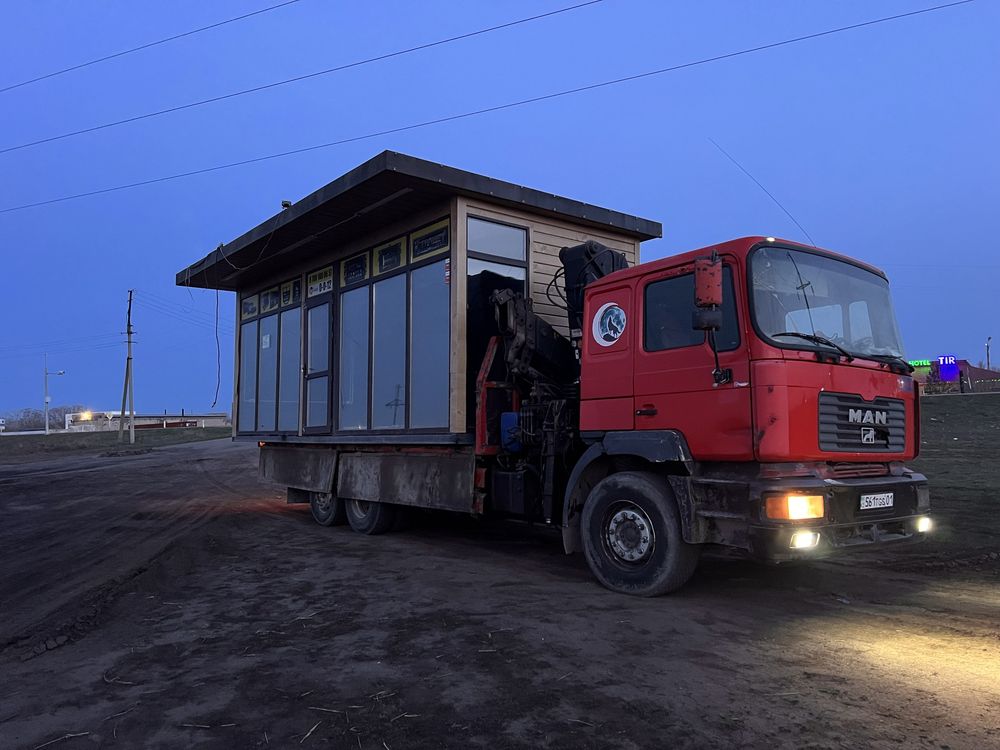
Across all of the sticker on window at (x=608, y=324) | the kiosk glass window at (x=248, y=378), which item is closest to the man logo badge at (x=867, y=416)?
the sticker on window at (x=608, y=324)

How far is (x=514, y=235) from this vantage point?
8609 mm

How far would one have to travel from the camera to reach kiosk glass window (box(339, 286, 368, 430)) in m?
9.90

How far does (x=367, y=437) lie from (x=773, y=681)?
6813 mm

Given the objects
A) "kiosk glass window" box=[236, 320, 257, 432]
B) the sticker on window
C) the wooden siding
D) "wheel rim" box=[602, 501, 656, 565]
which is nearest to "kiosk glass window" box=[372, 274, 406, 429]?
the wooden siding

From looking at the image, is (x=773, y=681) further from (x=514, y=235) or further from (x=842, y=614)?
(x=514, y=235)

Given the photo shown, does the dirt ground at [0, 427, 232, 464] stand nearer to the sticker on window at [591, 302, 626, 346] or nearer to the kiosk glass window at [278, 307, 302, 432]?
the kiosk glass window at [278, 307, 302, 432]

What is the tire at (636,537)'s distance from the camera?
545 centimetres

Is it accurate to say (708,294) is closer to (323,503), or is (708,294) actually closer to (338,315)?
(338,315)

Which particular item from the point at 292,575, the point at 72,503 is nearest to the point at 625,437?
the point at 292,575

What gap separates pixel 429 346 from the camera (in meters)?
8.62

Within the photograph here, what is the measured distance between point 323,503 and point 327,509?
6.8 inches

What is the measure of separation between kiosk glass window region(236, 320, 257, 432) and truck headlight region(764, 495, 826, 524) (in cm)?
1040

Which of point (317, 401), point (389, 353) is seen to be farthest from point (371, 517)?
Result: point (389, 353)

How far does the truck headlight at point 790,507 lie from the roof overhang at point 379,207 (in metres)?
4.92
